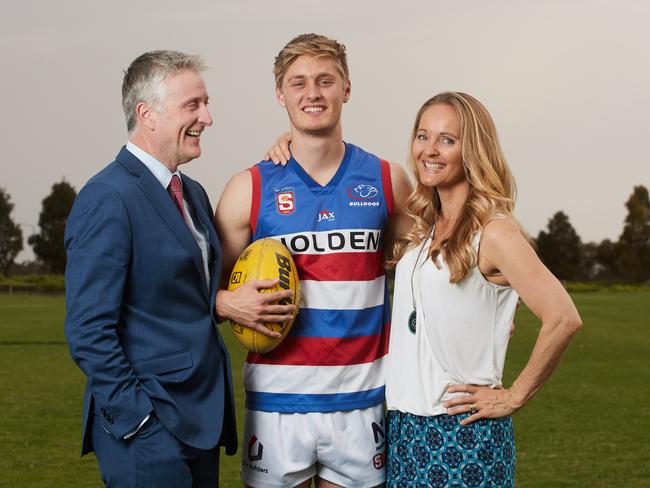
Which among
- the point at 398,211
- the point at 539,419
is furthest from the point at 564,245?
the point at 398,211

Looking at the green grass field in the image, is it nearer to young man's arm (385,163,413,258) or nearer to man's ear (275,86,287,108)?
young man's arm (385,163,413,258)

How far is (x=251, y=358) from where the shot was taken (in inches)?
173

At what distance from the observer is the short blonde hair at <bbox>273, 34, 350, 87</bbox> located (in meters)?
4.33

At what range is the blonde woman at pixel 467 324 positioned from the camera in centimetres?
372

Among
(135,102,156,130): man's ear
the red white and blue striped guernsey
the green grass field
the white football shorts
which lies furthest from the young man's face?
the green grass field

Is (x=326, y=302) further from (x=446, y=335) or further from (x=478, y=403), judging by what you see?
(x=478, y=403)

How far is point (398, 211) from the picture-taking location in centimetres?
449

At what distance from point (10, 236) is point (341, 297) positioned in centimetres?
7927

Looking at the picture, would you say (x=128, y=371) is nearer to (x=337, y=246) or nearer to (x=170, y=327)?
(x=170, y=327)

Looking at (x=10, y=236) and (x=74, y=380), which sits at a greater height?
(x=10, y=236)

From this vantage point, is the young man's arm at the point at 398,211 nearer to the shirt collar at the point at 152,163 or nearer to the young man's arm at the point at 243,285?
the young man's arm at the point at 243,285

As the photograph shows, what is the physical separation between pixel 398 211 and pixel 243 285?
2.97 ft

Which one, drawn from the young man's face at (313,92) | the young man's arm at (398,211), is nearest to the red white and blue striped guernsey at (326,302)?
the young man's arm at (398,211)

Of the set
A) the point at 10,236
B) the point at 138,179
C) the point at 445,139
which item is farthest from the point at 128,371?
the point at 10,236
